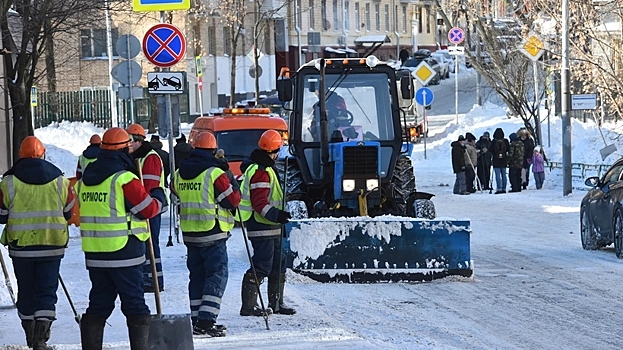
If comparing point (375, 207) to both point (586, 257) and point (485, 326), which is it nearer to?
point (586, 257)

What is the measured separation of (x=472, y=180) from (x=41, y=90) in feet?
104

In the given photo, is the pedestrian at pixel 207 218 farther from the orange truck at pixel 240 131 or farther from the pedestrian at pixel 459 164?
the pedestrian at pixel 459 164

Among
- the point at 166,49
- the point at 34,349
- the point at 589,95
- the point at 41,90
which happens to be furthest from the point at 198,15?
the point at 34,349

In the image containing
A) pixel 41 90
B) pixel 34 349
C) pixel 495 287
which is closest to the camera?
pixel 34 349

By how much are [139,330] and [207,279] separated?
151 centimetres

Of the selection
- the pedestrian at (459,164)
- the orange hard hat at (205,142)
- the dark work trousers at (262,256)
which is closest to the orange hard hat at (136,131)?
the dark work trousers at (262,256)

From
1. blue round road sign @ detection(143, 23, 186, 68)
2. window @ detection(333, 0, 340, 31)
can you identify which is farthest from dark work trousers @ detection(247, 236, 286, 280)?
window @ detection(333, 0, 340, 31)

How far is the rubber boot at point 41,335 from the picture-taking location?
934 cm

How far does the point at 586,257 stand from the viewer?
1580 cm

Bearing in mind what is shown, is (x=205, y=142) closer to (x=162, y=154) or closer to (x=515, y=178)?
(x=162, y=154)

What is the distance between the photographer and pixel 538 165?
2881cm

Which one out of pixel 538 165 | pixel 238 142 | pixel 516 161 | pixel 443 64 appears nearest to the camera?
pixel 238 142

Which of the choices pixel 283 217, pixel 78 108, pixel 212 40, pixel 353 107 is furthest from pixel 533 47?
pixel 212 40

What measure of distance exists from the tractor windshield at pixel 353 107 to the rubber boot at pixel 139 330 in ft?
24.4
